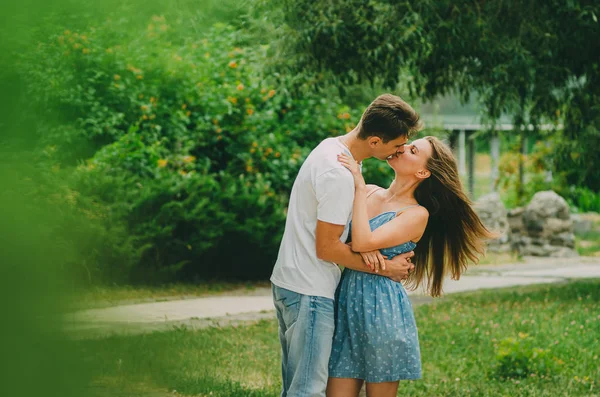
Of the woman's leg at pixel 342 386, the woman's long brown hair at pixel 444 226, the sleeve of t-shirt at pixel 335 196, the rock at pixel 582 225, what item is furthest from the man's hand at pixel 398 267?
the rock at pixel 582 225

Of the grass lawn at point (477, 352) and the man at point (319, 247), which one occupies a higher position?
the man at point (319, 247)

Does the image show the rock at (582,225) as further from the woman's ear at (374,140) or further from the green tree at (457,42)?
the woman's ear at (374,140)

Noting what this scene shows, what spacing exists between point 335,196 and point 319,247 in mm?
241

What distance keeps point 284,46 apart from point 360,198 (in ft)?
19.7

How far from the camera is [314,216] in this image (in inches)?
133

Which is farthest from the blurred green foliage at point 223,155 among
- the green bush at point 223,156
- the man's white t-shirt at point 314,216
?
the man's white t-shirt at point 314,216

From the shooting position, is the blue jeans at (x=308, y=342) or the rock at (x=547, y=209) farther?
the rock at (x=547, y=209)

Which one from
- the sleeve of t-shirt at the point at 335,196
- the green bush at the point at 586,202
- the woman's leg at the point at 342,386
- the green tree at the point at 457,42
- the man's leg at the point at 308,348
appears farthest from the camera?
the green bush at the point at 586,202

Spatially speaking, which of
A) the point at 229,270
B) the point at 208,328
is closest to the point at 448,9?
the point at 208,328

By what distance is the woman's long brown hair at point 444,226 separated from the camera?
378 cm

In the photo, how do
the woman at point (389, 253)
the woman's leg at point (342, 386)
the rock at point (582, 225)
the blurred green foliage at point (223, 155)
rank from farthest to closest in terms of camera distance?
1. the rock at point (582, 225)
2. the blurred green foliage at point (223, 155)
3. the woman's leg at point (342, 386)
4. the woman at point (389, 253)

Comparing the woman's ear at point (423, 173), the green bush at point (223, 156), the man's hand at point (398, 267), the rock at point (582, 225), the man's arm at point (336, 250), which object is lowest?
the rock at point (582, 225)

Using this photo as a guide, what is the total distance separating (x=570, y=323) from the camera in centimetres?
809

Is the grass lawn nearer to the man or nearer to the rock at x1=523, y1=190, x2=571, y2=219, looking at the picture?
the man
